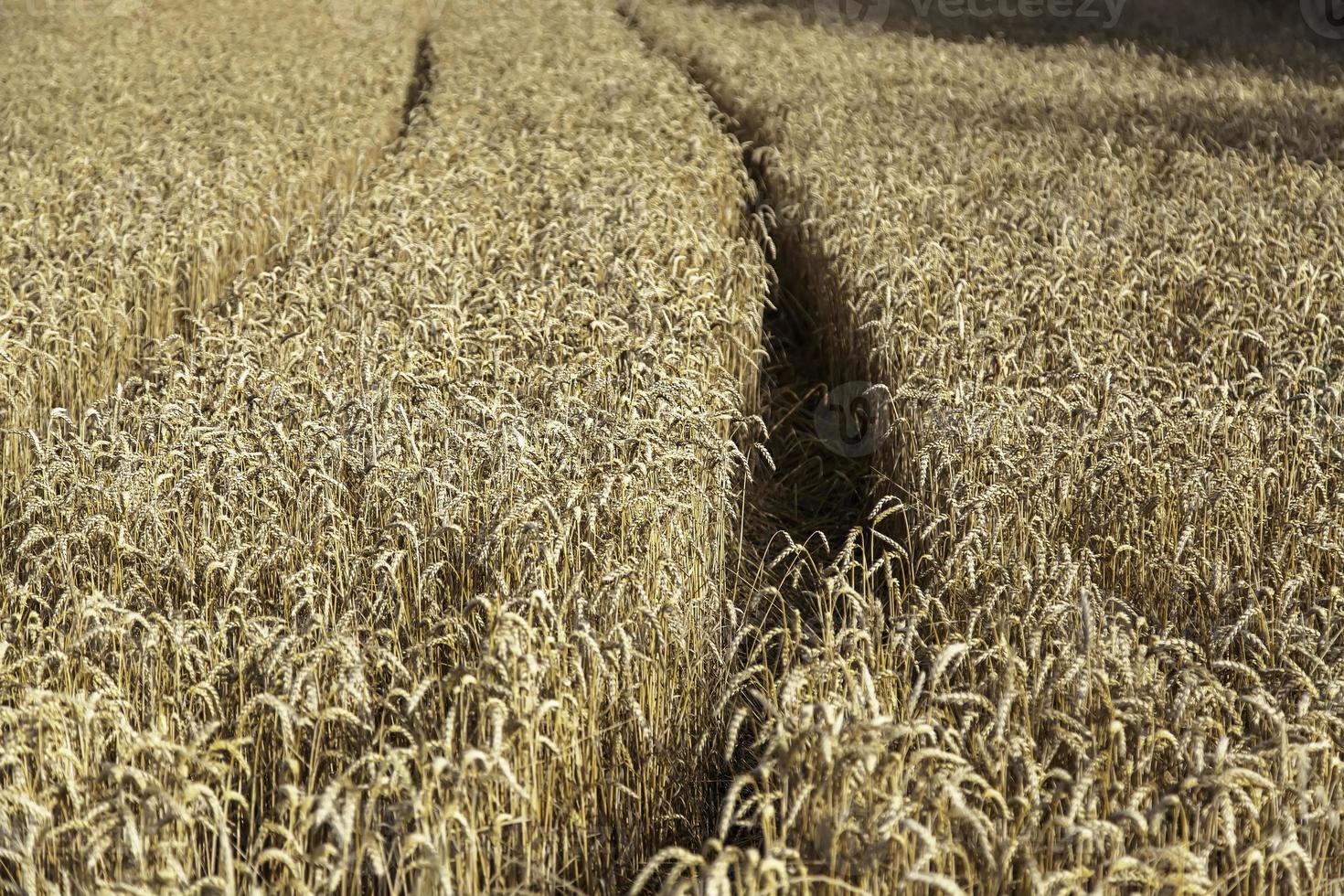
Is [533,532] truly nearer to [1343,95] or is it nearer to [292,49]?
[1343,95]

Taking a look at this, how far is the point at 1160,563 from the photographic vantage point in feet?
10.8

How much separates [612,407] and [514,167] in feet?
14.3

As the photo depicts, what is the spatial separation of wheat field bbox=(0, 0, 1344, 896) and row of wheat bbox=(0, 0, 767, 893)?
0.07 ft

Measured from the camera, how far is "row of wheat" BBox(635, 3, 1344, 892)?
6.97 feet

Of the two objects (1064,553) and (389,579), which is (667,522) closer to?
(389,579)

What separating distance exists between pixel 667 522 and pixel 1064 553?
109 centimetres

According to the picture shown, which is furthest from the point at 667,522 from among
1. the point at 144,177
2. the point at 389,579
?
the point at 144,177

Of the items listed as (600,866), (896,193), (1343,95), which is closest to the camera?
(600,866)

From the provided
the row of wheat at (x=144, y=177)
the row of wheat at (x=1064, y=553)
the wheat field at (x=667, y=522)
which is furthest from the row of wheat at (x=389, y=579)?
the row of wheat at (x=1064, y=553)

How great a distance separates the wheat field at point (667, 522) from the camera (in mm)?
2191

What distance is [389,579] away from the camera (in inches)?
118

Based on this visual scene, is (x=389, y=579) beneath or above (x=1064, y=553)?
Answer: beneath

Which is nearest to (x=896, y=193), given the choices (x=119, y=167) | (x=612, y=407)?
→ (x=612, y=407)

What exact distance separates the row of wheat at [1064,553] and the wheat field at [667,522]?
0.08ft
